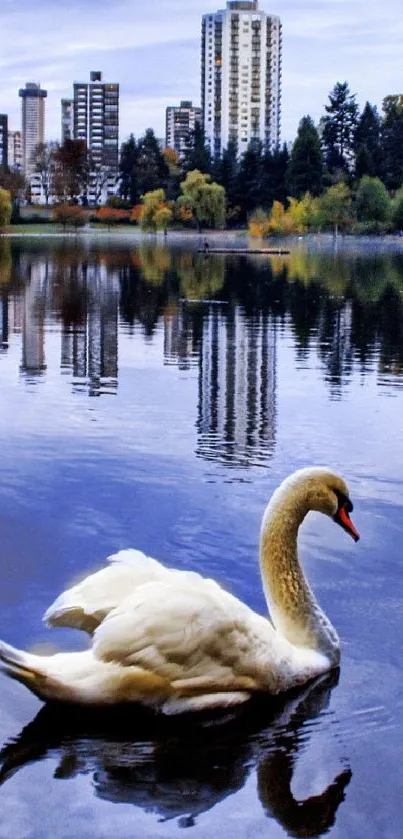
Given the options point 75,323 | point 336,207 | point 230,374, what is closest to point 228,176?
point 336,207

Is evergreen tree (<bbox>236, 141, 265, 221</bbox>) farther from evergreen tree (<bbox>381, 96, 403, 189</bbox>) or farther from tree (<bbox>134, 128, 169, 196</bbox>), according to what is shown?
tree (<bbox>134, 128, 169, 196</bbox>)

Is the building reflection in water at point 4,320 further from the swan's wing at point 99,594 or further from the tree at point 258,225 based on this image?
the tree at point 258,225

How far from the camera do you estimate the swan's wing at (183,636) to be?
200 inches

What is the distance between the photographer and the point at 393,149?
13400 centimetres

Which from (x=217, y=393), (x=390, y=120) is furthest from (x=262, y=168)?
(x=217, y=393)

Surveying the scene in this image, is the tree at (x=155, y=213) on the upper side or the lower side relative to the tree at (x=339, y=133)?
lower

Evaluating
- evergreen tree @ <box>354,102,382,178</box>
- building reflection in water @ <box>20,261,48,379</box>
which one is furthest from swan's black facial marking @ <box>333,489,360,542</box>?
evergreen tree @ <box>354,102,382,178</box>

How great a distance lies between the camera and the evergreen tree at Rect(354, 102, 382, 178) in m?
128

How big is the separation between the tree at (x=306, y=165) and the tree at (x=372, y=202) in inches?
648

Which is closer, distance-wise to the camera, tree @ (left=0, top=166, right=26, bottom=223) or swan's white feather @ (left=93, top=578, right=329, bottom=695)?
swan's white feather @ (left=93, top=578, right=329, bottom=695)

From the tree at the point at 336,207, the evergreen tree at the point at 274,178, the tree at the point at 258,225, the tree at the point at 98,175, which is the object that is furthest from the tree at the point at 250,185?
the tree at the point at 98,175

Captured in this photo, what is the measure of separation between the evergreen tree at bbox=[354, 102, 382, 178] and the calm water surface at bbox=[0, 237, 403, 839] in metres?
110

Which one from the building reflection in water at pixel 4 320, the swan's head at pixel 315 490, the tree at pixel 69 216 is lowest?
the building reflection in water at pixel 4 320

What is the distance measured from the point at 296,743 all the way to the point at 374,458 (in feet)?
17.7
